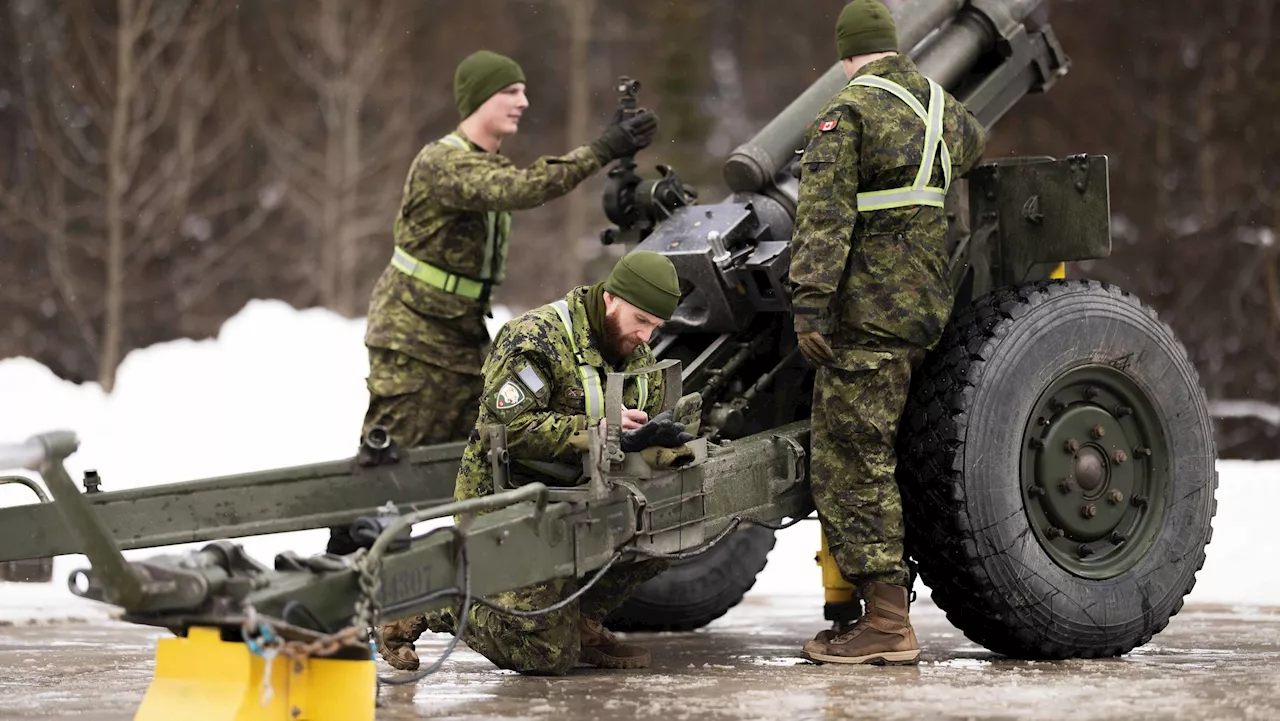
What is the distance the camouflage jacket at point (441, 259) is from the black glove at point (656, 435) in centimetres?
170

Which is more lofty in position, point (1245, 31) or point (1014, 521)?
point (1245, 31)

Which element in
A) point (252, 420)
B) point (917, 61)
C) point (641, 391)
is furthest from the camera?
point (252, 420)

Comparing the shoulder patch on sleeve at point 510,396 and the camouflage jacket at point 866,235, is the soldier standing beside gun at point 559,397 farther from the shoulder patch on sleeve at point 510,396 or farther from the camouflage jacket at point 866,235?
the camouflage jacket at point 866,235

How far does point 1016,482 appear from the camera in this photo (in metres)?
6.09

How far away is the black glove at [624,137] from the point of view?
6859 millimetres

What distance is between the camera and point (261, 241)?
64.8 feet

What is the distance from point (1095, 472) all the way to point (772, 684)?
54.0 inches

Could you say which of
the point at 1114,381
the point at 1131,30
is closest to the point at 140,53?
the point at 1131,30

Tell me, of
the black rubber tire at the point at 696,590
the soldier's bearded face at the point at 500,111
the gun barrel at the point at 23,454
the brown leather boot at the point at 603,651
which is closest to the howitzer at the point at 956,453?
the brown leather boot at the point at 603,651

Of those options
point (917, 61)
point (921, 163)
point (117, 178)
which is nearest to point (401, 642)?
point (921, 163)

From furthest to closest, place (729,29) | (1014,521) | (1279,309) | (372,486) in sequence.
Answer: (729,29) → (1279,309) → (372,486) → (1014,521)

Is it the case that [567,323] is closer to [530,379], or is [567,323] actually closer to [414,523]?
[530,379]

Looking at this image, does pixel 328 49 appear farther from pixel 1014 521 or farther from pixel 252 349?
pixel 1014 521

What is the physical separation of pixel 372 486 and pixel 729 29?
18623 mm
